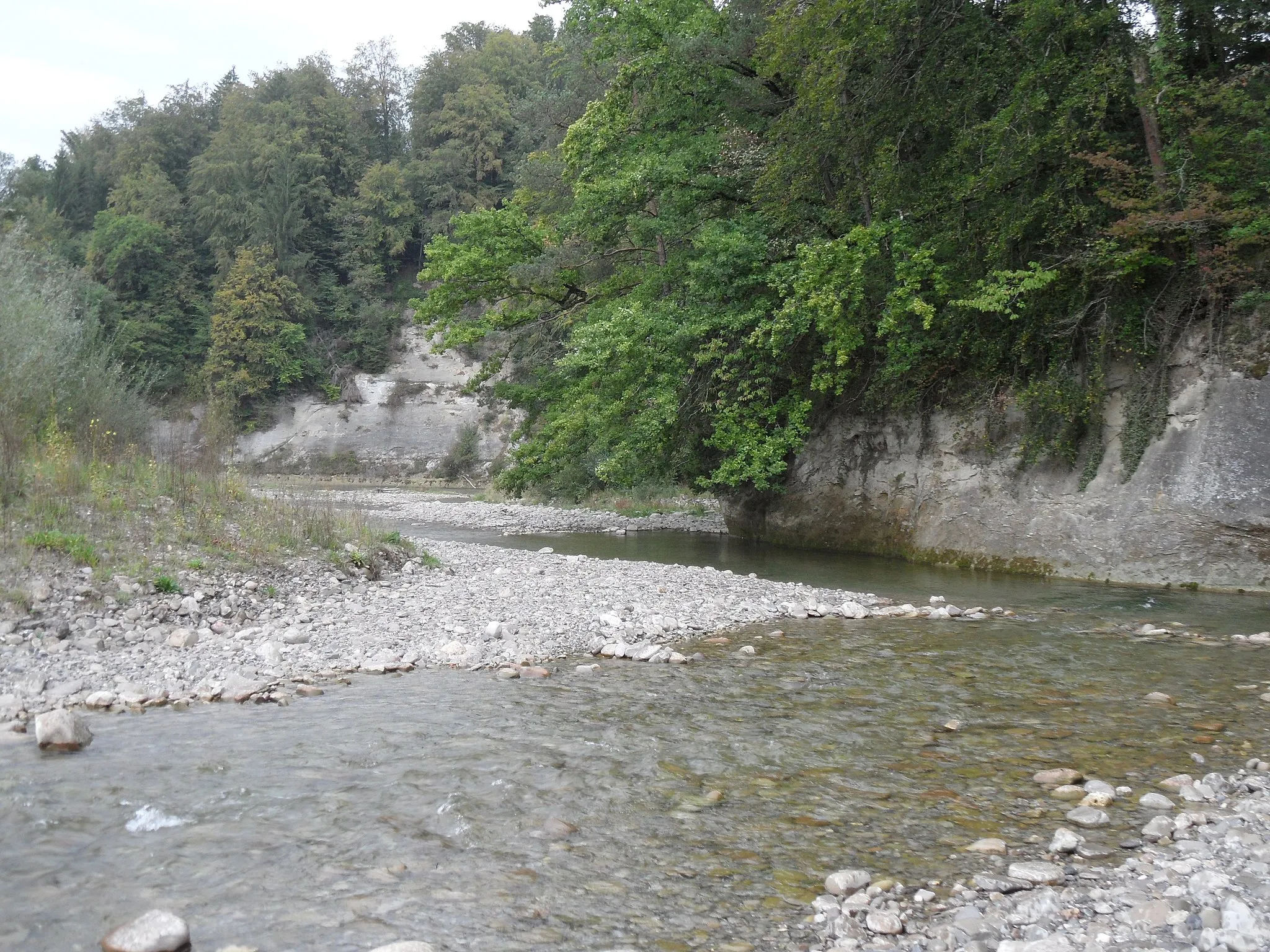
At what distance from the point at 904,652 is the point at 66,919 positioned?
6.65 metres

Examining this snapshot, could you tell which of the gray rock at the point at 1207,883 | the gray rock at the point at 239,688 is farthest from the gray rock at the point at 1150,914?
the gray rock at the point at 239,688

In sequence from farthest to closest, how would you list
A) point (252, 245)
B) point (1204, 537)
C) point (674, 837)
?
point (252, 245) < point (1204, 537) < point (674, 837)

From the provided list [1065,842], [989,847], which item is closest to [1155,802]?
[1065,842]

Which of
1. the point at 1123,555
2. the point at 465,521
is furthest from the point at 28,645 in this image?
the point at 465,521

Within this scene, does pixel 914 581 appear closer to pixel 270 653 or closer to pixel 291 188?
pixel 270 653

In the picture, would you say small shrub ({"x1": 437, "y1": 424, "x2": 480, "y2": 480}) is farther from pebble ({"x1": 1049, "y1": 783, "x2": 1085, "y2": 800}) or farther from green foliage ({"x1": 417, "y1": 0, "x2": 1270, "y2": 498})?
pebble ({"x1": 1049, "y1": 783, "x2": 1085, "y2": 800})

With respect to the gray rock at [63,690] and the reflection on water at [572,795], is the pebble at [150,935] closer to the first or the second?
the reflection on water at [572,795]

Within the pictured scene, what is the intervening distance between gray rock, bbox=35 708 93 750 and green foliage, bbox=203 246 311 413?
46142mm

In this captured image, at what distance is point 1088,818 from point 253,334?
51.6m

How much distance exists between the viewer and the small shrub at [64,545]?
816 centimetres

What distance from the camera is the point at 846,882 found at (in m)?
3.52

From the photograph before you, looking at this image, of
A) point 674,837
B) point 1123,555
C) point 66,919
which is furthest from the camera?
point 1123,555

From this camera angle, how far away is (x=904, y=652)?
7922mm

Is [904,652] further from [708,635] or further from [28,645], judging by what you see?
[28,645]
